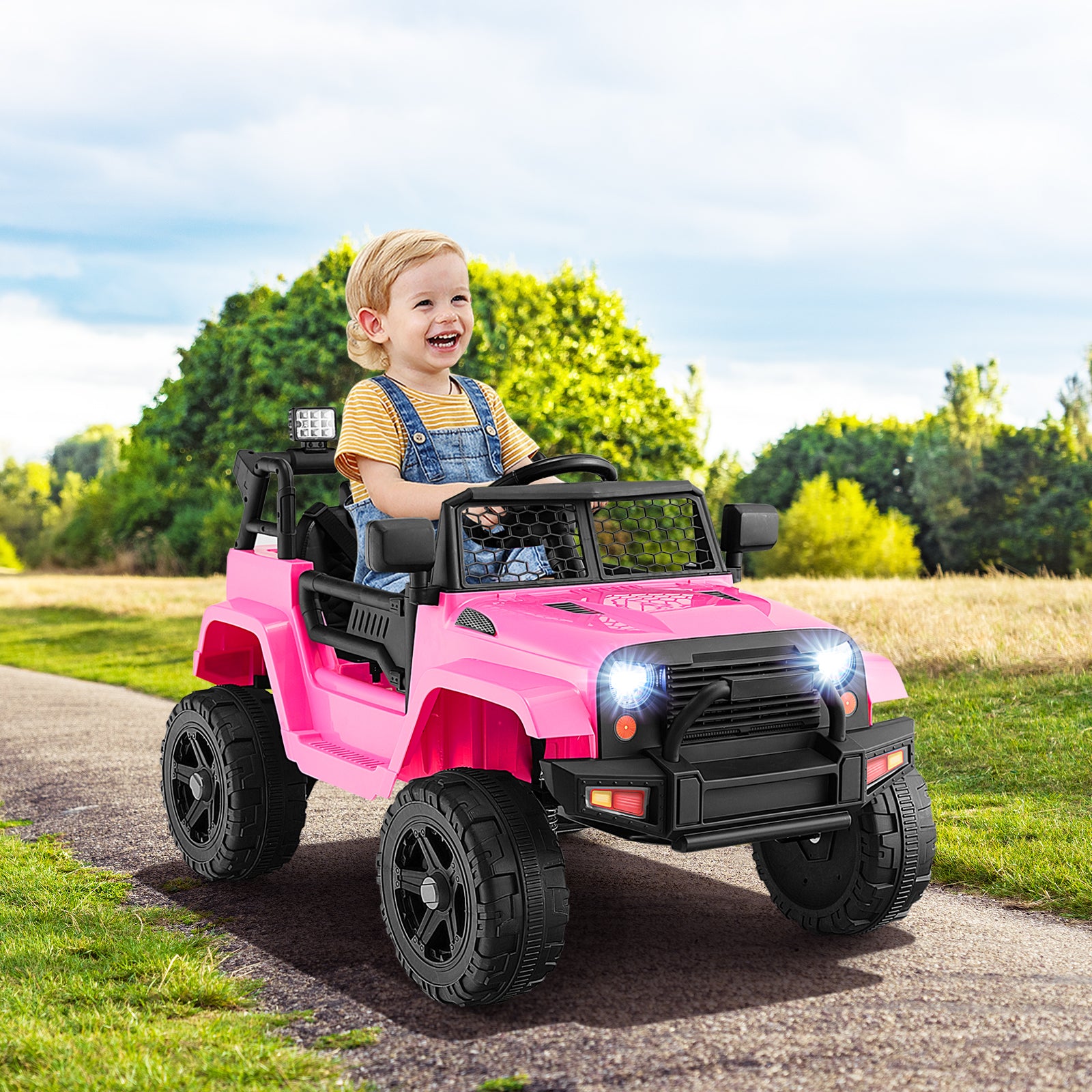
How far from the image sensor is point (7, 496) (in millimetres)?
94125

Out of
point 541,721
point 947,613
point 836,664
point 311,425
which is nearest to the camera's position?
point 541,721

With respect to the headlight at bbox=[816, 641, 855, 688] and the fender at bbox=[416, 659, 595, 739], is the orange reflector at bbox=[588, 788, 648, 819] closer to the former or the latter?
the fender at bbox=[416, 659, 595, 739]

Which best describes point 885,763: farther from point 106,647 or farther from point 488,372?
point 488,372

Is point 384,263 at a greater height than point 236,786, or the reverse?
point 384,263

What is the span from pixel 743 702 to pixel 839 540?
55.4m

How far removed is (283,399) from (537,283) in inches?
353

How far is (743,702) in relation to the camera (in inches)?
161

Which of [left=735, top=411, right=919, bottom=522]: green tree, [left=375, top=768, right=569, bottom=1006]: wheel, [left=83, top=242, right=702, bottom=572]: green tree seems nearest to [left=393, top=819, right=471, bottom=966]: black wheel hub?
[left=375, top=768, right=569, bottom=1006]: wheel

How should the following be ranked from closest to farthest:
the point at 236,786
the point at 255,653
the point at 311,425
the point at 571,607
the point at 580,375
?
the point at 571,607
the point at 236,786
the point at 311,425
the point at 255,653
the point at 580,375

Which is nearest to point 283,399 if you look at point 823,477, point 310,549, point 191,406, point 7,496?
point 191,406

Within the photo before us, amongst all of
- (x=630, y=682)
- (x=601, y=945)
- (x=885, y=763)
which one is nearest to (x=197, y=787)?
(x=601, y=945)

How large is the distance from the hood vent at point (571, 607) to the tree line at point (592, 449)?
1048cm

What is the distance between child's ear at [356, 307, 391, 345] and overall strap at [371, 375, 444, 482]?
0.30 metres

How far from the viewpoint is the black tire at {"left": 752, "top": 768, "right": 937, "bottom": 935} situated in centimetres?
458
